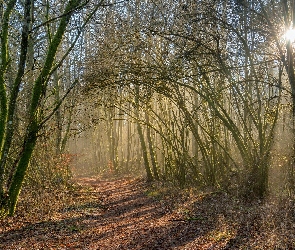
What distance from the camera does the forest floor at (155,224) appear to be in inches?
266

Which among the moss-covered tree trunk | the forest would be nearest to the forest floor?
the forest

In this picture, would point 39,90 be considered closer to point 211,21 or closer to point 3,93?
point 3,93

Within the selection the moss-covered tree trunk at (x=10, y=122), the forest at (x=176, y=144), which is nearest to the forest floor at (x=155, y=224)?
the forest at (x=176, y=144)

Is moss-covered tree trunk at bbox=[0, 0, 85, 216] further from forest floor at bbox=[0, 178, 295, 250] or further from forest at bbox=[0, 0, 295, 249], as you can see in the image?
forest floor at bbox=[0, 178, 295, 250]

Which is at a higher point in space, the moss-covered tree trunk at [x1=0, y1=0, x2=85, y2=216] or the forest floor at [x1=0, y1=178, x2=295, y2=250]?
the moss-covered tree trunk at [x1=0, y1=0, x2=85, y2=216]

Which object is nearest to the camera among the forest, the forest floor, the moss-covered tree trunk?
the forest floor

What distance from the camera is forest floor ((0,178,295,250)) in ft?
22.2

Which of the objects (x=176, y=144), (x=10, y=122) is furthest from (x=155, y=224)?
(x=176, y=144)

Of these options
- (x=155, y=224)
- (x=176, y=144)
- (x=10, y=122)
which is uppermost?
(x=10, y=122)

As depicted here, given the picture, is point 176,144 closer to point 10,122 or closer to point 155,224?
point 155,224

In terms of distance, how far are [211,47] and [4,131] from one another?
6089 mm

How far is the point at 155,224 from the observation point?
848 cm

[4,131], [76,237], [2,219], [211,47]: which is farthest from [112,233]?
[211,47]

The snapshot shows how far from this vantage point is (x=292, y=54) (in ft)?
27.8
